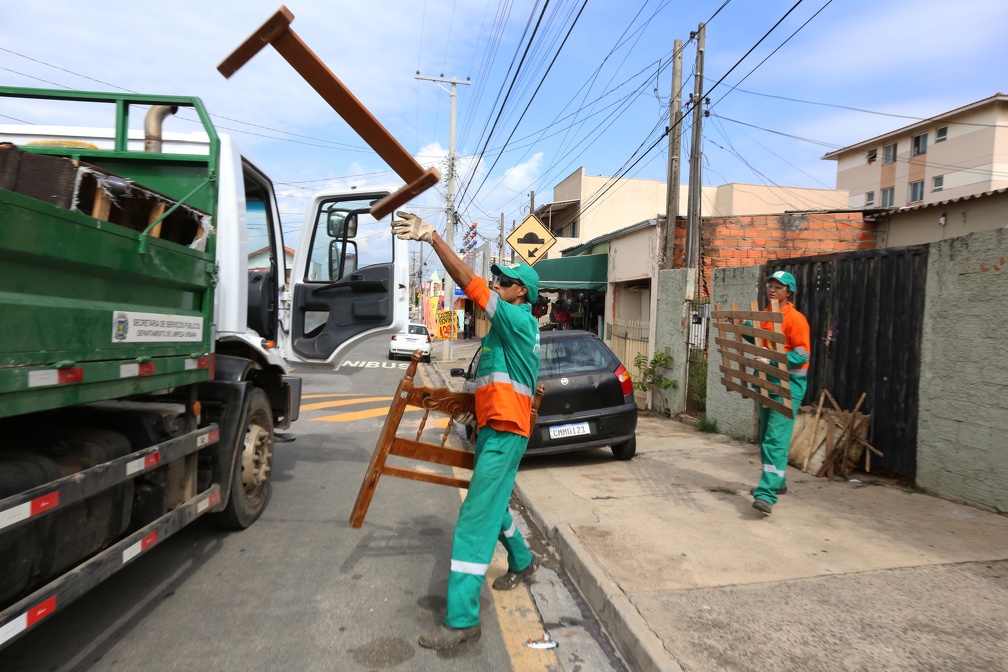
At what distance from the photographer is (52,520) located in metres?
2.86

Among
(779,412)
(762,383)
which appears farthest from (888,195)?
(779,412)

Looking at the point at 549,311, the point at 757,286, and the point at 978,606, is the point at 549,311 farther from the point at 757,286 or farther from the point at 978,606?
the point at 978,606

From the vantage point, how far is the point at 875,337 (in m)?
6.54

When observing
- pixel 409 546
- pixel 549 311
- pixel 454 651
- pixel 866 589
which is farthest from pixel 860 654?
pixel 549 311

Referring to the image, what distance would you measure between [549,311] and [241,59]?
21320 mm

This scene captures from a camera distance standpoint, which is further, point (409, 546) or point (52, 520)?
point (409, 546)

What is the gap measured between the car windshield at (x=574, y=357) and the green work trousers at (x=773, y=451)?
7.87 feet

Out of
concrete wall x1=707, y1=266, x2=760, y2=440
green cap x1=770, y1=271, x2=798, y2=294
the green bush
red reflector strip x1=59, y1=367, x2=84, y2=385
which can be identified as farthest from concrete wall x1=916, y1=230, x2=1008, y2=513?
red reflector strip x1=59, y1=367, x2=84, y2=385

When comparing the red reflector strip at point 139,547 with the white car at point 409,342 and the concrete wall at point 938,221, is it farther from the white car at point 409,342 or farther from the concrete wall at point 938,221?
the white car at point 409,342

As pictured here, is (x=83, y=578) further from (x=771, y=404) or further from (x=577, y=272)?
(x=577, y=272)

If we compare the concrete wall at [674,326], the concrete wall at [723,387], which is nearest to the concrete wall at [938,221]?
the concrete wall at [674,326]

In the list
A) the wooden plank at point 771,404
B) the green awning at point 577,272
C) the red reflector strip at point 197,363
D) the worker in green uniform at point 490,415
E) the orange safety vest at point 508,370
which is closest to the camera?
the worker in green uniform at point 490,415

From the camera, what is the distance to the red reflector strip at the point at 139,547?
10.5 feet

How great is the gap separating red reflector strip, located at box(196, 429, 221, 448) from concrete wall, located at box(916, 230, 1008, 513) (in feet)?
18.0
